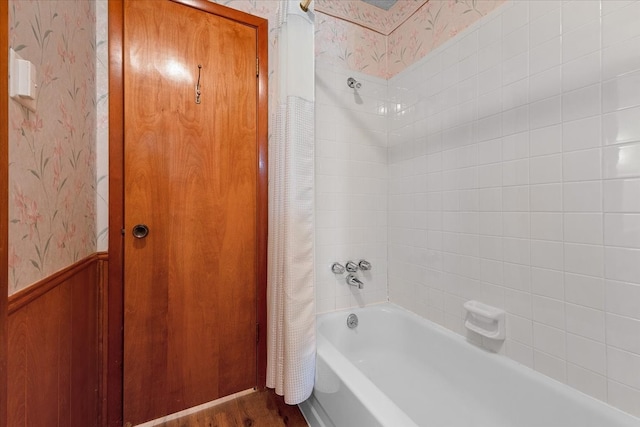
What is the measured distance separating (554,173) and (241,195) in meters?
1.40

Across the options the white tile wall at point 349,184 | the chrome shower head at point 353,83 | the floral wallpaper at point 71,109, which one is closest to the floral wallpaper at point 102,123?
the floral wallpaper at point 71,109

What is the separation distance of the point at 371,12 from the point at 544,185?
5.10 feet

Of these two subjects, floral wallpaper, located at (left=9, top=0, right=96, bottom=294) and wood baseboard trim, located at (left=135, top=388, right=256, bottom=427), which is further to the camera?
wood baseboard trim, located at (left=135, top=388, right=256, bottom=427)

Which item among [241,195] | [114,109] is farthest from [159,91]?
[241,195]

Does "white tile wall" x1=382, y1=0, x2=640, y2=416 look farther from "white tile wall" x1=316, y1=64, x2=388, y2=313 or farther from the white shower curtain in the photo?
the white shower curtain

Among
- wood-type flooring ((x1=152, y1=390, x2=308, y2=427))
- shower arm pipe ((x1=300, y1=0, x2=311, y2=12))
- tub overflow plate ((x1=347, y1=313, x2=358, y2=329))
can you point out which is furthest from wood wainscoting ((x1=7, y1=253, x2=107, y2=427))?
shower arm pipe ((x1=300, y1=0, x2=311, y2=12))

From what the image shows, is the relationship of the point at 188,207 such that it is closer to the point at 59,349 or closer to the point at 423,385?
the point at 59,349

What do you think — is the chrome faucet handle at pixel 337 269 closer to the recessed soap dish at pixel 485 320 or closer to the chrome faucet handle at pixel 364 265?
the chrome faucet handle at pixel 364 265

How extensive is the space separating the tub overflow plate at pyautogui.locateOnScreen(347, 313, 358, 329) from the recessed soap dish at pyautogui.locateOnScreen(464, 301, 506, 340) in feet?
2.08

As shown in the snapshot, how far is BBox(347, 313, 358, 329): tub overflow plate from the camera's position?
158 centimetres

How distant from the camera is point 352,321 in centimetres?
159

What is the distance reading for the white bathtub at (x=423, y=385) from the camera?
0.86 metres

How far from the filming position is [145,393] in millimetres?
1233

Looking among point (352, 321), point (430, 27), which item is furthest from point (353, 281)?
point (430, 27)
